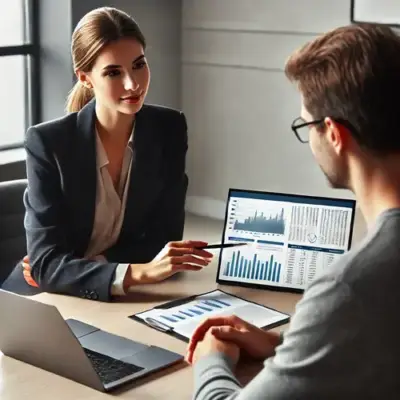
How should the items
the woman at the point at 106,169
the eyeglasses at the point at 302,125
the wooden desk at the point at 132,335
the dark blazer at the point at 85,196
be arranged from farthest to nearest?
the woman at the point at 106,169 < the dark blazer at the point at 85,196 < the wooden desk at the point at 132,335 < the eyeglasses at the point at 302,125

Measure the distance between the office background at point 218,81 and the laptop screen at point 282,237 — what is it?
1.75m

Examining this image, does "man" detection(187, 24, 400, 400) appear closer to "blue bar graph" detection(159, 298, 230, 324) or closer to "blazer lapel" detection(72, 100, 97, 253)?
"blue bar graph" detection(159, 298, 230, 324)

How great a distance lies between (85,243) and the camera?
2.31 meters

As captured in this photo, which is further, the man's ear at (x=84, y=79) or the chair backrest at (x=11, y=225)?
the chair backrest at (x=11, y=225)

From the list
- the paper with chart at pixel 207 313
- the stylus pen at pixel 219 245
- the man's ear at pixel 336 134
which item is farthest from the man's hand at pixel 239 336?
the man's ear at pixel 336 134

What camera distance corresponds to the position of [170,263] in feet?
6.46

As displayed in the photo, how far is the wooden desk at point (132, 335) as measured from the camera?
4.79ft

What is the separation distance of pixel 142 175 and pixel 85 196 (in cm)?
18

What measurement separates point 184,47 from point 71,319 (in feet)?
8.78

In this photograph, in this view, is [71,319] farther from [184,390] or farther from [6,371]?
[184,390]

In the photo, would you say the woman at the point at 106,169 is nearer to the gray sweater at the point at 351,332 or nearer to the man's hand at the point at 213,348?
the man's hand at the point at 213,348

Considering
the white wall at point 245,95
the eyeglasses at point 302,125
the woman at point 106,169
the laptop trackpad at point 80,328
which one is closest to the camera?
the eyeglasses at point 302,125

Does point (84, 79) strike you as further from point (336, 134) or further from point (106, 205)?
point (336, 134)

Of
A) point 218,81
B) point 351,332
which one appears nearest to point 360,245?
point 351,332
